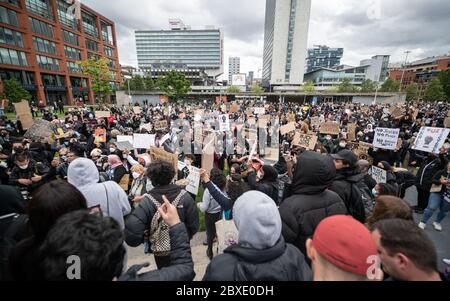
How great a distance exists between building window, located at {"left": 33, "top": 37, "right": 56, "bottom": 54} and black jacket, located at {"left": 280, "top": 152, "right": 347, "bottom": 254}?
163 ft

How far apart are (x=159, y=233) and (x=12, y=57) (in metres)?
46.1

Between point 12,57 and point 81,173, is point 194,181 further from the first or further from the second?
point 12,57

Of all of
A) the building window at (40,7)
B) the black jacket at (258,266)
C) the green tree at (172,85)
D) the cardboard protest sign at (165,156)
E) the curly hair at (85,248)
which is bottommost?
the cardboard protest sign at (165,156)

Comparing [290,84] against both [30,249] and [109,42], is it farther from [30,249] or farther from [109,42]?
[30,249]

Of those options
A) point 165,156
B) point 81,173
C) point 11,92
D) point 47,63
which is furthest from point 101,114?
point 47,63

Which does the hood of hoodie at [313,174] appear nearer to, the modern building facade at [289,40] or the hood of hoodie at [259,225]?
the hood of hoodie at [259,225]

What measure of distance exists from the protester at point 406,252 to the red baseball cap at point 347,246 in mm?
450

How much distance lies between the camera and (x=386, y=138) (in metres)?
5.83

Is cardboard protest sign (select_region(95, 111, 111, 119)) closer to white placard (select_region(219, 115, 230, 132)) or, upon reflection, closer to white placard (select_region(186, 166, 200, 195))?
white placard (select_region(219, 115, 230, 132))

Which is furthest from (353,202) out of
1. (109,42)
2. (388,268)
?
(109,42)

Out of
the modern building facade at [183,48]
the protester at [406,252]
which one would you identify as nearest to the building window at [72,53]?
the protester at [406,252]

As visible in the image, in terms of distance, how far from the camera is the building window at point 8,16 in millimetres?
29458

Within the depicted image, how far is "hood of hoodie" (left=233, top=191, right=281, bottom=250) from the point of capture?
1.35 meters

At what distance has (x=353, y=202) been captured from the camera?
8.83 feet
